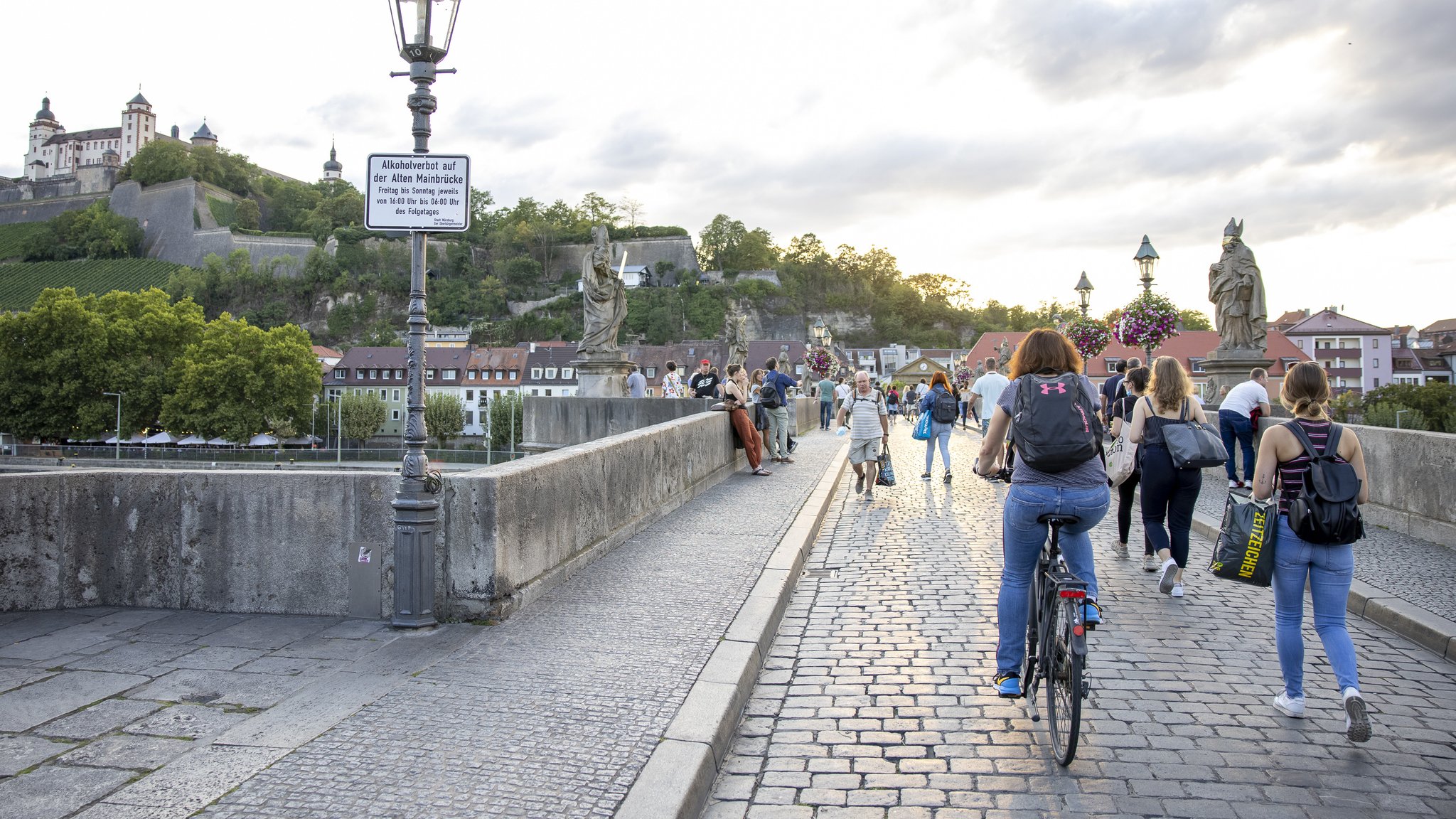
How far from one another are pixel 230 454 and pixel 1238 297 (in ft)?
227

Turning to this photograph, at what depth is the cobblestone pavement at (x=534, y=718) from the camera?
3.06 metres

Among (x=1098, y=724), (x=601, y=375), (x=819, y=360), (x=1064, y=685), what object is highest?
(x=819, y=360)

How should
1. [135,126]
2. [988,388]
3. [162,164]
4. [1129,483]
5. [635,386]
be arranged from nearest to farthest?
[1129,483], [988,388], [635,386], [162,164], [135,126]

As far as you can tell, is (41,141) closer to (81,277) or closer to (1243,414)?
(81,277)

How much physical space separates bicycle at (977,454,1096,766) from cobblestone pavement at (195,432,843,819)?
156 centimetres

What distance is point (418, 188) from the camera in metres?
5.54

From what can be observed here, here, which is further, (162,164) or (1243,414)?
(162,164)

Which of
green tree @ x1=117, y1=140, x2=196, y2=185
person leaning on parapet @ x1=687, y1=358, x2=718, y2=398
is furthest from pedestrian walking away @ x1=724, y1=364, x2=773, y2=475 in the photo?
green tree @ x1=117, y1=140, x2=196, y2=185

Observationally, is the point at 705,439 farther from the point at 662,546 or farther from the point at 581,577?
the point at 581,577

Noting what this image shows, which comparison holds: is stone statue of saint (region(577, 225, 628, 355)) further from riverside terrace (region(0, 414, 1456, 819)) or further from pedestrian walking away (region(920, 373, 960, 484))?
riverside terrace (region(0, 414, 1456, 819))

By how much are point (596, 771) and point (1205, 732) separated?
2601 mm

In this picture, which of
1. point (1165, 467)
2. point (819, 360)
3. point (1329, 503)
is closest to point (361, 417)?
point (819, 360)

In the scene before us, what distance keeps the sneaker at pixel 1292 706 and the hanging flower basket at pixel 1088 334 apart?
19.2 meters

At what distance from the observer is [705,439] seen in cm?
1194
